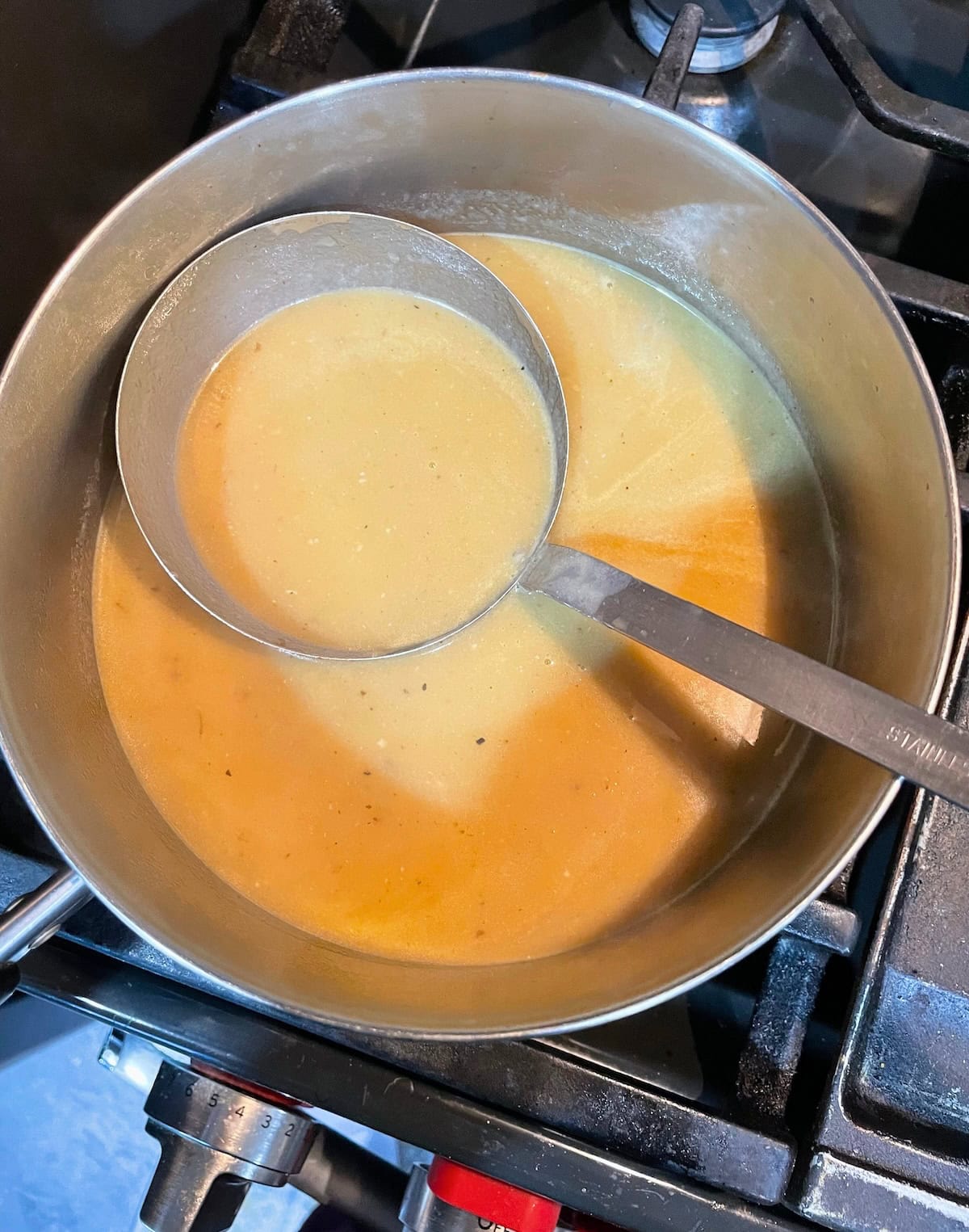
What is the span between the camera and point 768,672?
1.73 feet

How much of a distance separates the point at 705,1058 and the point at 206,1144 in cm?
35

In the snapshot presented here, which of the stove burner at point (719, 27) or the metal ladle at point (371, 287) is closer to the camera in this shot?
the metal ladle at point (371, 287)

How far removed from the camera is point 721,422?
0.73 meters

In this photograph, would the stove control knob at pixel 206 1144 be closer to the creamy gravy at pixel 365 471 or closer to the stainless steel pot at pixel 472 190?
the stainless steel pot at pixel 472 190

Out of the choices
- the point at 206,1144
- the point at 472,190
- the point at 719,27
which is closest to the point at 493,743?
the point at 206,1144

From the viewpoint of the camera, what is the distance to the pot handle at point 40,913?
51cm

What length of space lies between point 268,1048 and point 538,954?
191 mm

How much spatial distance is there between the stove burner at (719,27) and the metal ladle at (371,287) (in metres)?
0.26

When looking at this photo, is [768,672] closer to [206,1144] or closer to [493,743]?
[493,743]

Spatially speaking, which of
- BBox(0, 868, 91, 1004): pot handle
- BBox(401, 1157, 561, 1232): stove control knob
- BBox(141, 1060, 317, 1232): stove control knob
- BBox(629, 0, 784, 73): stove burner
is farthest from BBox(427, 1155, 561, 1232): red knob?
BBox(629, 0, 784, 73): stove burner

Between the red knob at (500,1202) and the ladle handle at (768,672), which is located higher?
the ladle handle at (768,672)

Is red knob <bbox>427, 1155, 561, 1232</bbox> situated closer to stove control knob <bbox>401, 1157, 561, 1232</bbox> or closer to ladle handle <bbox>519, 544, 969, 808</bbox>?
stove control knob <bbox>401, 1157, 561, 1232</bbox>

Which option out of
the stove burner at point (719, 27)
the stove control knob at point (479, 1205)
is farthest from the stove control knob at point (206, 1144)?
the stove burner at point (719, 27)

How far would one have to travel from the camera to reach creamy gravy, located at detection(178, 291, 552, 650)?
68 cm
